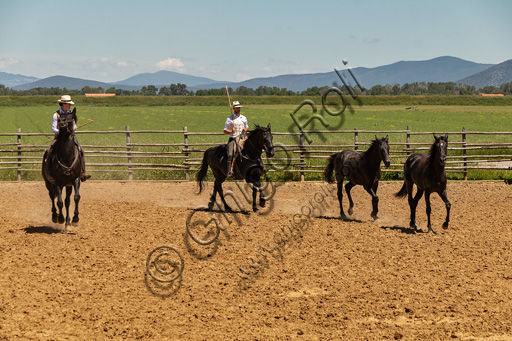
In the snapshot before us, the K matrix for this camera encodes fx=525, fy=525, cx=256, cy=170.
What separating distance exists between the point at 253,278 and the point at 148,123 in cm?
4125

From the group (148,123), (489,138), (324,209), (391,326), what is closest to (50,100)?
(148,123)

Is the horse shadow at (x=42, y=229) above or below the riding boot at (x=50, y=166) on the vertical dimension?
below

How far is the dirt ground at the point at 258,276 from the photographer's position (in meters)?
5.72

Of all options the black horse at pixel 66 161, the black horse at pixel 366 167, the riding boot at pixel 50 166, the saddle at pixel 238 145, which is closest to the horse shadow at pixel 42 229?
the black horse at pixel 66 161

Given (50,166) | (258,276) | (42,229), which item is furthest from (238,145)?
(258,276)

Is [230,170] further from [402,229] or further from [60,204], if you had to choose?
[402,229]

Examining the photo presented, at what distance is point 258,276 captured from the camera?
7434 mm

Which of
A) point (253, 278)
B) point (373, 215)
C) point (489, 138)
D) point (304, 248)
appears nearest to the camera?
point (253, 278)

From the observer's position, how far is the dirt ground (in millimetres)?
5719

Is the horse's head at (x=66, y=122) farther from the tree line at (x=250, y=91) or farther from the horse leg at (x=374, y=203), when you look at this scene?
the tree line at (x=250, y=91)

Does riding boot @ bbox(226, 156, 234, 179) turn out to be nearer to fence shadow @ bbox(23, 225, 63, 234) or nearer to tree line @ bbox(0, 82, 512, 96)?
fence shadow @ bbox(23, 225, 63, 234)

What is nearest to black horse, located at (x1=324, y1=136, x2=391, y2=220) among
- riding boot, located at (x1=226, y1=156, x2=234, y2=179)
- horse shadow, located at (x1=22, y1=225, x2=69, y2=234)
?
riding boot, located at (x1=226, y1=156, x2=234, y2=179)

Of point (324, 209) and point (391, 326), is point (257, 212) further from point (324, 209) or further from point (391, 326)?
point (391, 326)

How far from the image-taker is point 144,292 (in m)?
6.74
